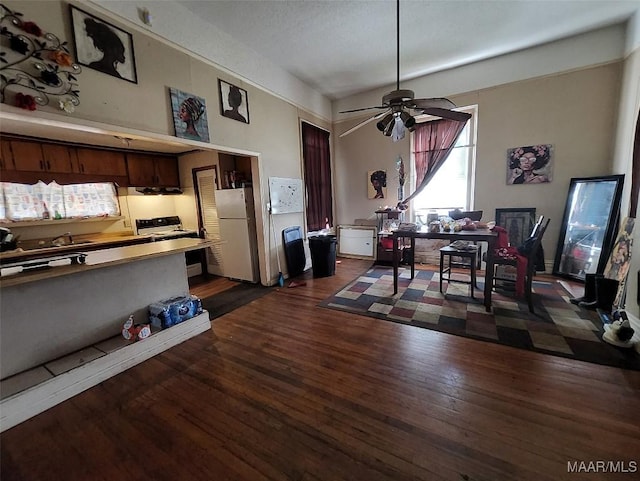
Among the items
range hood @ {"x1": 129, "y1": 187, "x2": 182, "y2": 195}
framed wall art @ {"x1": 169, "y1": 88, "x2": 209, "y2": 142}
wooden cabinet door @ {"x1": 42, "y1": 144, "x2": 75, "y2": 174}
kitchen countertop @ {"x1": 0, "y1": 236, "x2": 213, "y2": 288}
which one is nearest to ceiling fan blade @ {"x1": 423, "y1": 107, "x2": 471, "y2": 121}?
framed wall art @ {"x1": 169, "y1": 88, "x2": 209, "y2": 142}

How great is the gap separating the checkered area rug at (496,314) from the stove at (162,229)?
115 inches

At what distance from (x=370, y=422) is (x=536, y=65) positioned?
16.8ft

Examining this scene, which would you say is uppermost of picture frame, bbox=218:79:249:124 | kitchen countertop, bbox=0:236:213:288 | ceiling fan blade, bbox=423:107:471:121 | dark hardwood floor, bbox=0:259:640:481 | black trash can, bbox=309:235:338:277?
picture frame, bbox=218:79:249:124

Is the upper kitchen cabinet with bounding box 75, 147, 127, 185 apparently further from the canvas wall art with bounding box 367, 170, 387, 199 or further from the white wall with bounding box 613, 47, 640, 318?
the white wall with bounding box 613, 47, 640, 318

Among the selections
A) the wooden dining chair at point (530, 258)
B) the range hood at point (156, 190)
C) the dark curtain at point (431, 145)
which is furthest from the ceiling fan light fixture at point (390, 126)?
the range hood at point (156, 190)

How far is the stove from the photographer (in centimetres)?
440

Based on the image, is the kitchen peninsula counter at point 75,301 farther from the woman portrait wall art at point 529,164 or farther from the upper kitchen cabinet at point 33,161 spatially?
the woman portrait wall art at point 529,164

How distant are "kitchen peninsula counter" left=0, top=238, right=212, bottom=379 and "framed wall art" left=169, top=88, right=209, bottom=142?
1165 millimetres

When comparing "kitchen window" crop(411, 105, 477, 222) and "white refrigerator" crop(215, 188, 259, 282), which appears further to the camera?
"kitchen window" crop(411, 105, 477, 222)

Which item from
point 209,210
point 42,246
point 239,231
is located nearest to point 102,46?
point 239,231

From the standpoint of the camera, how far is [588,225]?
3504 mm

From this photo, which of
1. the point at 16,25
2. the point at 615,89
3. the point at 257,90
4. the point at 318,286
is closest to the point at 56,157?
the point at 16,25

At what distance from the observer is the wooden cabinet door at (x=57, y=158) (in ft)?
11.2

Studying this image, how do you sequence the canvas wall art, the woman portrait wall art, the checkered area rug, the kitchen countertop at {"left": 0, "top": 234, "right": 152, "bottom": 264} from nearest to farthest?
Result: the checkered area rug, the kitchen countertop at {"left": 0, "top": 234, "right": 152, "bottom": 264}, the woman portrait wall art, the canvas wall art
